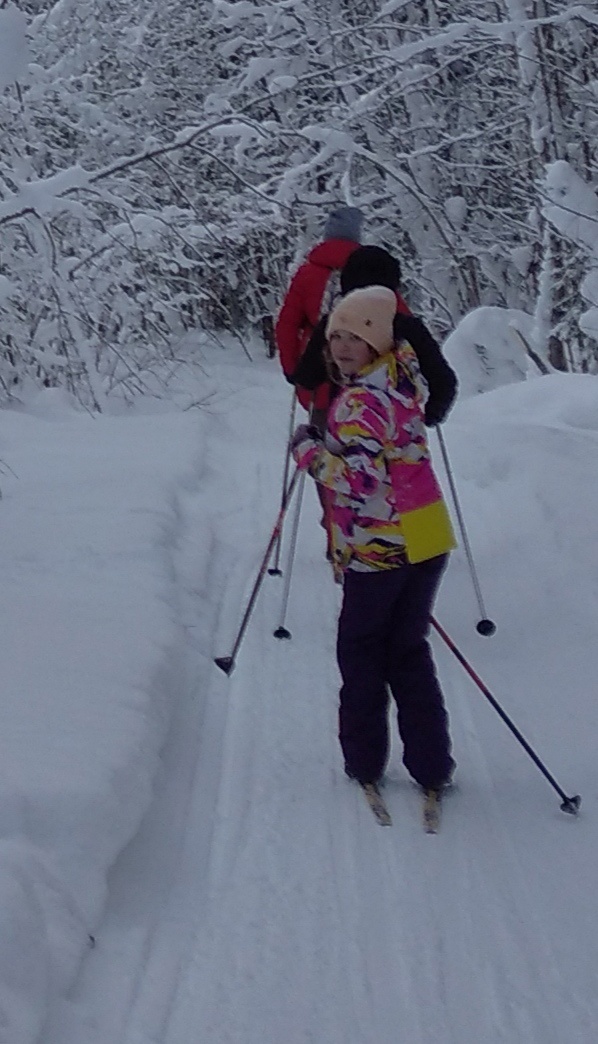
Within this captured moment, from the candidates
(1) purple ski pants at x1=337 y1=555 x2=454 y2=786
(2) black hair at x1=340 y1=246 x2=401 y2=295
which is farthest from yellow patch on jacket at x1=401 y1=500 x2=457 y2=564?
(2) black hair at x1=340 y1=246 x2=401 y2=295

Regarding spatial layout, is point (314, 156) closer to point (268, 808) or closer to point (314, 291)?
point (314, 291)

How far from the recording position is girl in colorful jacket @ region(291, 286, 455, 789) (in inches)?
155

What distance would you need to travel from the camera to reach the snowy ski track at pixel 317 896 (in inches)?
118

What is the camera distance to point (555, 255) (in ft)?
38.1

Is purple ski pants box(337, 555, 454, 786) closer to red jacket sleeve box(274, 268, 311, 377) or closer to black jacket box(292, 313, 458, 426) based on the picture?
black jacket box(292, 313, 458, 426)

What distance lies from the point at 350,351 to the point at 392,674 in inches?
43.4

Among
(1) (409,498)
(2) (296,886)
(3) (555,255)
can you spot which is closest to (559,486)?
(1) (409,498)

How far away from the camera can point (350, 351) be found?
12.9 feet

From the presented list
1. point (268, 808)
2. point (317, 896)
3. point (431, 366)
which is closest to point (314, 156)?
point (431, 366)

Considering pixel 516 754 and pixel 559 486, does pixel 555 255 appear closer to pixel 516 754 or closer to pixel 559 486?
pixel 559 486

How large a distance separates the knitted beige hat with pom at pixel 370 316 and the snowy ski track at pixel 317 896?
1562 millimetres

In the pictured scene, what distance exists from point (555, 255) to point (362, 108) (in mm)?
2512

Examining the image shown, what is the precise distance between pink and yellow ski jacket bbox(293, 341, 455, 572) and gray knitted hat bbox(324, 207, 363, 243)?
2.33m

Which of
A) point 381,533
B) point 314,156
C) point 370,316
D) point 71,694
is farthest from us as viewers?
point 314,156
